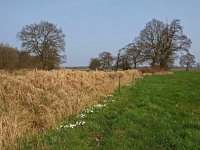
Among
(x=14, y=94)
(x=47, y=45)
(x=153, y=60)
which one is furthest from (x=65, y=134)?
(x=153, y=60)

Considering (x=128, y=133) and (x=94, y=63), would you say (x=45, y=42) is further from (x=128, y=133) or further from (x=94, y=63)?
(x=128, y=133)

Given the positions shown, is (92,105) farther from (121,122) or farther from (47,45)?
(47,45)

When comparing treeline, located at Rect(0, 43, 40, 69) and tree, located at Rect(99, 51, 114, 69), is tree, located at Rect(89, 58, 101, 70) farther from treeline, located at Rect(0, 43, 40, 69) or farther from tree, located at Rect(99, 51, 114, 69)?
treeline, located at Rect(0, 43, 40, 69)

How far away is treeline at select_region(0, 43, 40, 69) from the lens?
55.4 m

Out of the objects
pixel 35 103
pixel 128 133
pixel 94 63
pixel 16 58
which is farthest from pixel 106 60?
pixel 128 133

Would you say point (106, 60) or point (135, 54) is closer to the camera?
point (135, 54)

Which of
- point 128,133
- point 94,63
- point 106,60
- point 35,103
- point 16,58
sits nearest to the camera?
point 128,133

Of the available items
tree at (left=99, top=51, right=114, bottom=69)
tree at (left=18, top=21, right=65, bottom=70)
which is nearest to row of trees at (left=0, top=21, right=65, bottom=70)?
tree at (left=18, top=21, right=65, bottom=70)

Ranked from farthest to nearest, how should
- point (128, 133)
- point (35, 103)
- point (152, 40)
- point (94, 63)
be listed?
point (94, 63) → point (152, 40) → point (35, 103) → point (128, 133)

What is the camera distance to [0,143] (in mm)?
7996

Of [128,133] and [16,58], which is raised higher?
[16,58]

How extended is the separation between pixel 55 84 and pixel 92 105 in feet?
6.29

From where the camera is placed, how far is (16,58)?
6166 cm

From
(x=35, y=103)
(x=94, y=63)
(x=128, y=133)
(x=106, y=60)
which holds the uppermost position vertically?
(x=106, y=60)
